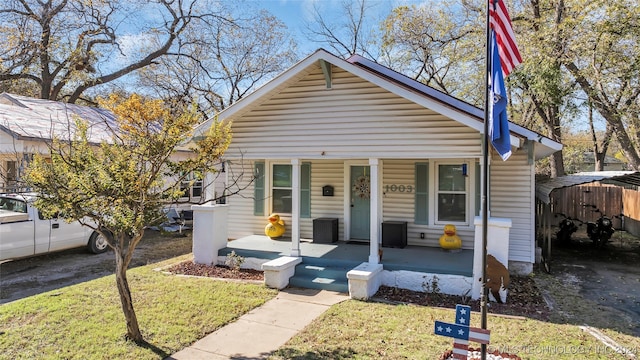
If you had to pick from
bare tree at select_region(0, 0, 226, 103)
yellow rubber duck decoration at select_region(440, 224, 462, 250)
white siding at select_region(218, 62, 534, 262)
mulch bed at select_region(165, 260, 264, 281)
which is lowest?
mulch bed at select_region(165, 260, 264, 281)

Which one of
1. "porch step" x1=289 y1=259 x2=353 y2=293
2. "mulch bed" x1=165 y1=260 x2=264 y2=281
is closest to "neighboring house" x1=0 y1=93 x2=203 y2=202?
"mulch bed" x1=165 y1=260 x2=264 y2=281

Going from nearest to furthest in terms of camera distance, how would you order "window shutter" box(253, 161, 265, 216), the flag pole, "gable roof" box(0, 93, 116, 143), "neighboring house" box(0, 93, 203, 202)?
the flag pole, "neighboring house" box(0, 93, 203, 202), "gable roof" box(0, 93, 116, 143), "window shutter" box(253, 161, 265, 216)

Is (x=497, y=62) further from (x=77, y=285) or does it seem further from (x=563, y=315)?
(x=77, y=285)

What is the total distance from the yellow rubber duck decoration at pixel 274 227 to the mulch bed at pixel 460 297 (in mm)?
1883

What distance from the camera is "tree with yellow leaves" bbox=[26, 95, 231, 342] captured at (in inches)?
170

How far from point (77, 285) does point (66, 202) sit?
13.6 feet

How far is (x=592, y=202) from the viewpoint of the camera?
13.0 metres

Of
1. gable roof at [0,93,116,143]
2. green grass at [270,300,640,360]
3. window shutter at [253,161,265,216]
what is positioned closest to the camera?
green grass at [270,300,640,360]

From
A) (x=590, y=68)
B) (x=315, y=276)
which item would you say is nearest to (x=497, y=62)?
(x=315, y=276)

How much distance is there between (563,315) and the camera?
6145mm

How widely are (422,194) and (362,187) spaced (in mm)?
1521

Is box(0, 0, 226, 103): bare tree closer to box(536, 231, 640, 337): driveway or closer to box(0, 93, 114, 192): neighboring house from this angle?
box(0, 93, 114, 192): neighboring house

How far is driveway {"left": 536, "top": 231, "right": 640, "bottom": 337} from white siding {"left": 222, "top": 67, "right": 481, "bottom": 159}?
122 inches

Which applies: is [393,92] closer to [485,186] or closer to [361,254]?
[361,254]
